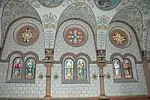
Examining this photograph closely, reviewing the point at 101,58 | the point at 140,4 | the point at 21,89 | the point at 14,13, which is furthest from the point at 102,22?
the point at 21,89

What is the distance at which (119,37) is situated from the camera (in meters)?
14.1

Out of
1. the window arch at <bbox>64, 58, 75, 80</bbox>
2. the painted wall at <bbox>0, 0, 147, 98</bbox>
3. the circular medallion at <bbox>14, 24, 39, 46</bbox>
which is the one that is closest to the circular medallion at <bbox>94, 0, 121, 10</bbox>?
the painted wall at <bbox>0, 0, 147, 98</bbox>

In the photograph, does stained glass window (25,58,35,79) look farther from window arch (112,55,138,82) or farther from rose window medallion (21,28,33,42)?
window arch (112,55,138,82)

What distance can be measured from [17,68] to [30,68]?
2.67ft

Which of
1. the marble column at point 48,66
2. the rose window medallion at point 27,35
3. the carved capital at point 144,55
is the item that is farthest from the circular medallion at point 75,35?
the carved capital at point 144,55

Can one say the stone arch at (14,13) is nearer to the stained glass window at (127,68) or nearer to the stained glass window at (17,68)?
the stained glass window at (17,68)

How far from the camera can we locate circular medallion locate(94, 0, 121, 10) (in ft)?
39.7

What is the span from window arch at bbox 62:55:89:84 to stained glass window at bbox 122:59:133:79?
8.47 feet

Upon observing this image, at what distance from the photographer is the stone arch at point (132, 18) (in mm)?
13047

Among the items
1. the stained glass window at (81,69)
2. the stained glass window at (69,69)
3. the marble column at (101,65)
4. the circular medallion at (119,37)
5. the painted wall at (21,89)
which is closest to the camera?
the painted wall at (21,89)

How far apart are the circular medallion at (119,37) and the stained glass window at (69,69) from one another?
3323mm

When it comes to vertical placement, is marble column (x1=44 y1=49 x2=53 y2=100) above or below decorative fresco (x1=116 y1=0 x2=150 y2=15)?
below

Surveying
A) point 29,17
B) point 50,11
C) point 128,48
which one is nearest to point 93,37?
point 128,48

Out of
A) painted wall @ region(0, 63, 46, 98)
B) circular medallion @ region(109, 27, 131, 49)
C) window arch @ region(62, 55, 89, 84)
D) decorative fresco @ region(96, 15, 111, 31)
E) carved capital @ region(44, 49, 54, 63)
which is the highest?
decorative fresco @ region(96, 15, 111, 31)
